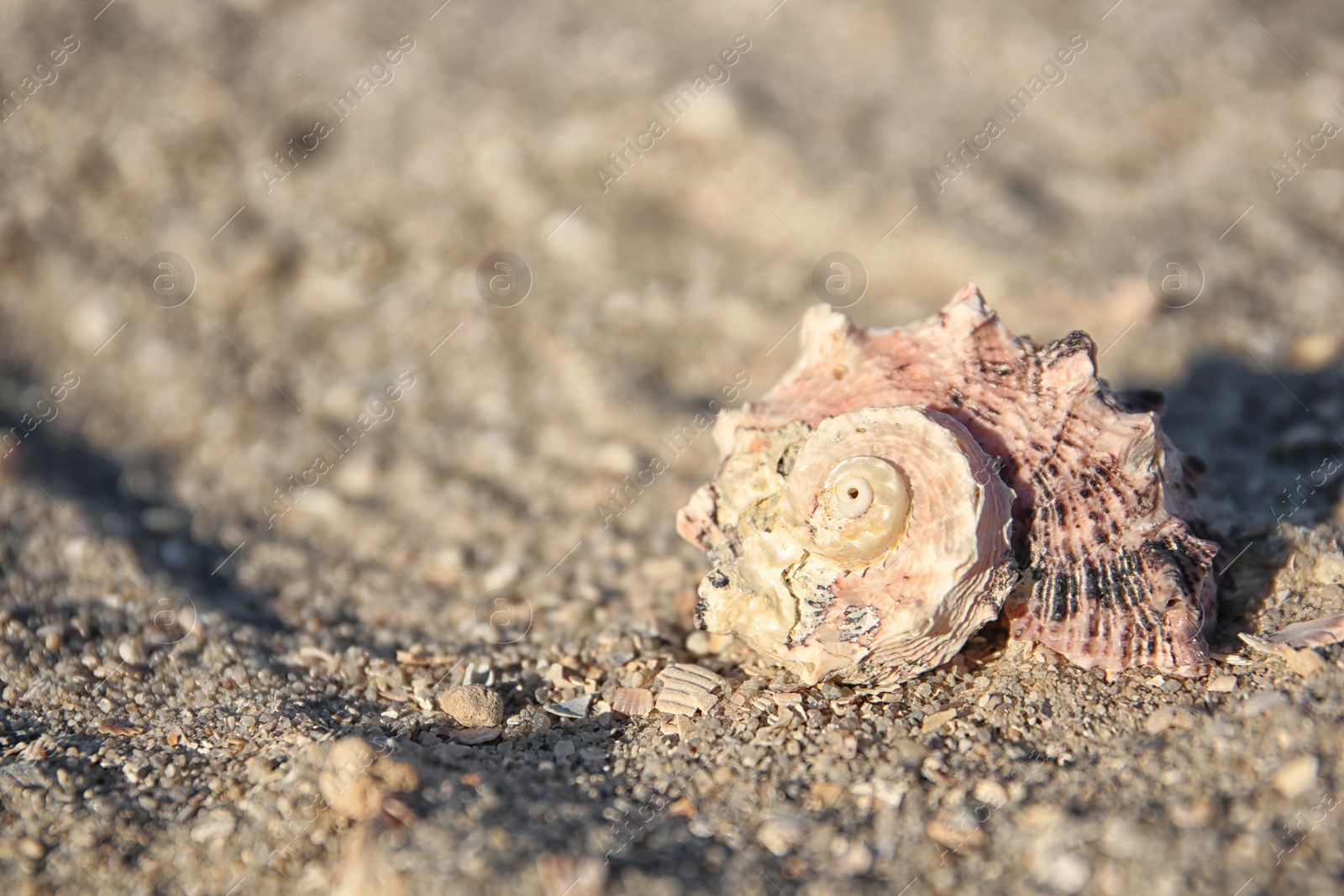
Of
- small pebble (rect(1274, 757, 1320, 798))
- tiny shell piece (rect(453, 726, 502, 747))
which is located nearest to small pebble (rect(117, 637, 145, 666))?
tiny shell piece (rect(453, 726, 502, 747))

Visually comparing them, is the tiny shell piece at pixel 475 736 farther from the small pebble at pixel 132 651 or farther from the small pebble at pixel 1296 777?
the small pebble at pixel 1296 777

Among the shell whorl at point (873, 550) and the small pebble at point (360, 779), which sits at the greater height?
the shell whorl at point (873, 550)

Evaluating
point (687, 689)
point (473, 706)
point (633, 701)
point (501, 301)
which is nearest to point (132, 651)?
point (473, 706)

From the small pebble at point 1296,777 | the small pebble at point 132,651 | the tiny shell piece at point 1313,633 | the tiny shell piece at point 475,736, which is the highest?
the tiny shell piece at point 1313,633

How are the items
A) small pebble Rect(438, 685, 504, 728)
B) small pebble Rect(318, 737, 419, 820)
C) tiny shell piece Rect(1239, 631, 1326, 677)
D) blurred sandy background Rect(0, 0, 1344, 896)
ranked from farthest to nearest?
blurred sandy background Rect(0, 0, 1344, 896), small pebble Rect(438, 685, 504, 728), tiny shell piece Rect(1239, 631, 1326, 677), small pebble Rect(318, 737, 419, 820)

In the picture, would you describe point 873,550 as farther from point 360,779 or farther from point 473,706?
point 360,779

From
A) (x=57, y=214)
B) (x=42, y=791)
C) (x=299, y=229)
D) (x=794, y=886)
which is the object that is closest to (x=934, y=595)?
(x=794, y=886)

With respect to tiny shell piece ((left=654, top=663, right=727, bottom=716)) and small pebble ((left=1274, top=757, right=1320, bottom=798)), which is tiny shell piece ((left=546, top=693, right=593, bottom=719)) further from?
small pebble ((left=1274, top=757, right=1320, bottom=798))

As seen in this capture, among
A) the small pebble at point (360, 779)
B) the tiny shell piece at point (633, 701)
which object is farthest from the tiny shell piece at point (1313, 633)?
the small pebble at point (360, 779)
